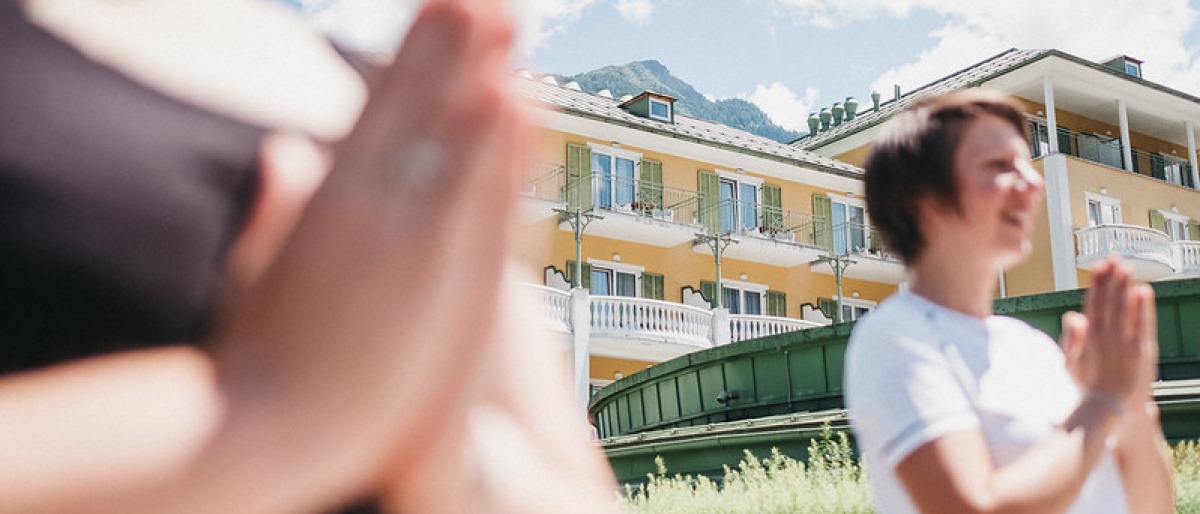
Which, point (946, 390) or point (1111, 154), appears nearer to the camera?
point (946, 390)

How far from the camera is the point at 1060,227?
28.2 meters

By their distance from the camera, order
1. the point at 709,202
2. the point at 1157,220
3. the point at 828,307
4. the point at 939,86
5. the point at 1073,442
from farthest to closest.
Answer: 1. the point at 939,86
2. the point at 1157,220
3. the point at 828,307
4. the point at 709,202
5. the point at 1073,442

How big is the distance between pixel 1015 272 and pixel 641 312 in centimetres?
1064

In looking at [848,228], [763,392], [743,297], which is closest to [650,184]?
[743,297]

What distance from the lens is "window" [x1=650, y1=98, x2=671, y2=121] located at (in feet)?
94.0

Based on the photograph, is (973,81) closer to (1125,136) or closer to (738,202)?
(1125,136)

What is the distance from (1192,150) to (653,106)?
604 inches

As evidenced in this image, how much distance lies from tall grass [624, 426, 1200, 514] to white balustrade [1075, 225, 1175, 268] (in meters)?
22.6

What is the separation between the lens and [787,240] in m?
29.4

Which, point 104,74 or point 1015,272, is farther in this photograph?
point 1015,272

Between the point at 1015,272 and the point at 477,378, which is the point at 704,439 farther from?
the point at 1015,272

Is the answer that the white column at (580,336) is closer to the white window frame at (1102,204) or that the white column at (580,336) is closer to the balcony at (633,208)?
the balcony at (633,208)

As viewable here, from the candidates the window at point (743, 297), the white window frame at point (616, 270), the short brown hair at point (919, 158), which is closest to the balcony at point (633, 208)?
the white window frame at point (616, 270)

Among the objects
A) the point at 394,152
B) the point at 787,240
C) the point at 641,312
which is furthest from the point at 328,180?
the point at 787,240
